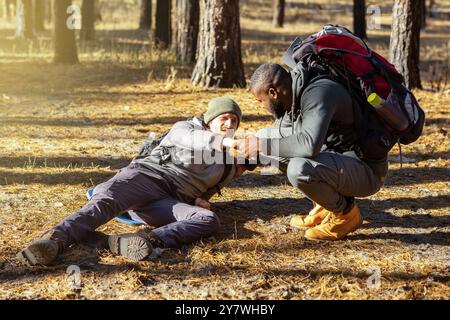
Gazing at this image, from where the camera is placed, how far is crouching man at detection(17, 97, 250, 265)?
4.72m

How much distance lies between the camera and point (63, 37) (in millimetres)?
13578

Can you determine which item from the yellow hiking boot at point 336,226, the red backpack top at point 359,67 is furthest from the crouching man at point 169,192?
the red backpack top at point 359,67

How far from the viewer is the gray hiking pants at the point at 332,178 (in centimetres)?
471

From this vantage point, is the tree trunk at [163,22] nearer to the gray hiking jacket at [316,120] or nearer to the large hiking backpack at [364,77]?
the large hiking backpack at [364,77]

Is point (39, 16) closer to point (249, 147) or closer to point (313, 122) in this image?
point (249, 147)

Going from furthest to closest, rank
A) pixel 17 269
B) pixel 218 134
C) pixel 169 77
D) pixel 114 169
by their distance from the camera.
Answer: pixel 169 77
pixel 114 169
pixel 218 134
pixel 17 269

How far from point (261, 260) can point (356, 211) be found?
2.90 feet

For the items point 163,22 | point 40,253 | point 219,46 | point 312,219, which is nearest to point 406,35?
point 219,46

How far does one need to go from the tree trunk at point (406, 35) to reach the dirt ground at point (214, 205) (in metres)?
0.63

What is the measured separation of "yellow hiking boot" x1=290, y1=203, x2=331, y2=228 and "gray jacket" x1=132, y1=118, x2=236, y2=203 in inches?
26.0
